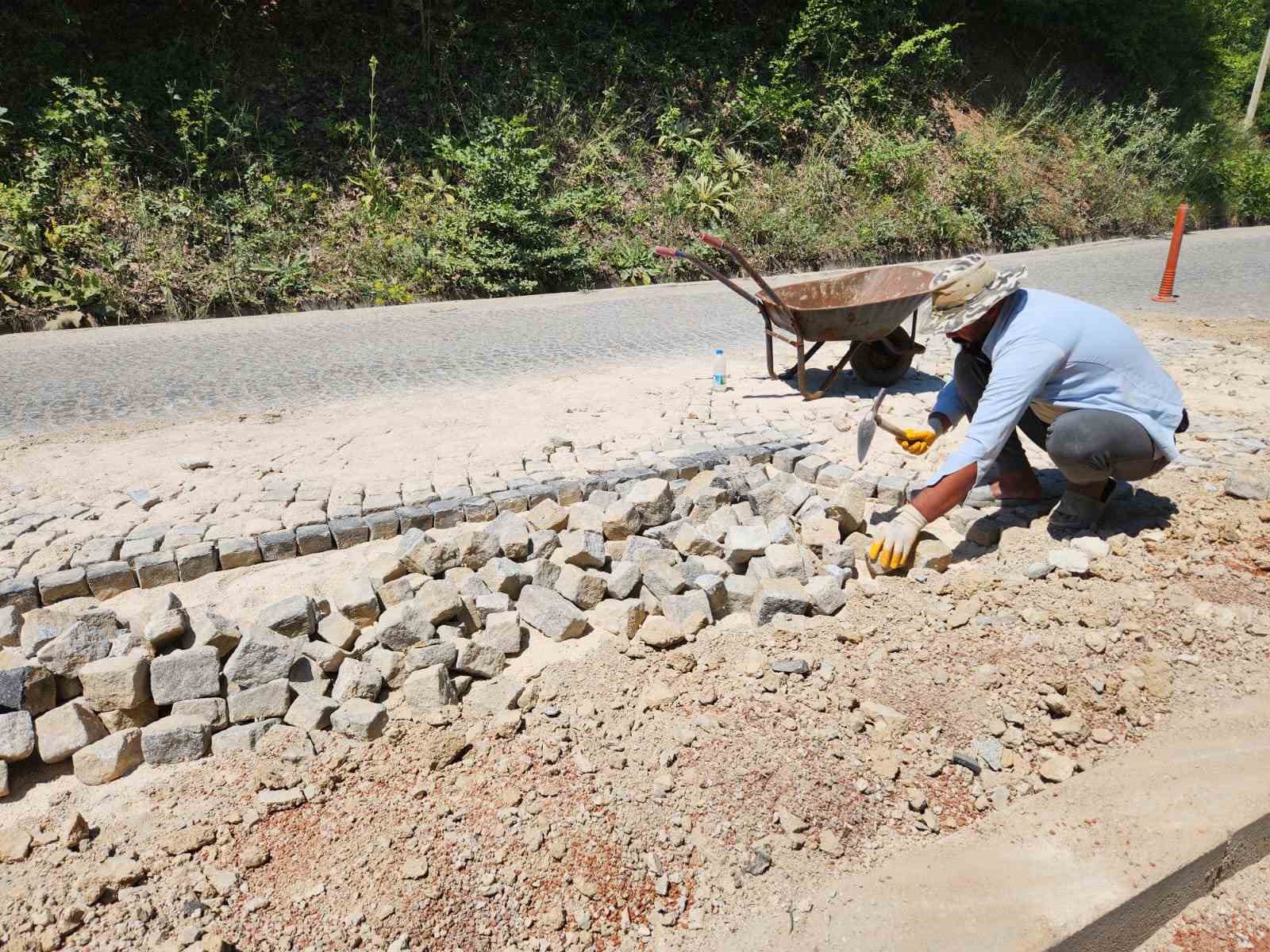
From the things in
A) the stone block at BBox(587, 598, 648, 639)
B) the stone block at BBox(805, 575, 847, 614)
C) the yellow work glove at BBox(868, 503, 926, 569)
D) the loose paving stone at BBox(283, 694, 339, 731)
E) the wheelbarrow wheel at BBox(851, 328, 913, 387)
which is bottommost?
the loose paving stone at BBox(283, 694, 339, 731)

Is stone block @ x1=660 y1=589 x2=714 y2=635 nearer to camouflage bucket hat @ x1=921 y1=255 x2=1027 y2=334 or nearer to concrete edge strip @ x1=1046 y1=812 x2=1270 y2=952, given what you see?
camouflage bucket hat @ x1=921 y1=255 x2=1027 y2=334

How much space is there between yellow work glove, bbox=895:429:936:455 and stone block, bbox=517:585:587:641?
172 centimetres

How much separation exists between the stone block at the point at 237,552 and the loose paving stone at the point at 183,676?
0.94 metres

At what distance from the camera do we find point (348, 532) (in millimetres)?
4199

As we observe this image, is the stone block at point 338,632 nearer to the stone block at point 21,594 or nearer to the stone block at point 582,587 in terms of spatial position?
the stone block at point 582,587

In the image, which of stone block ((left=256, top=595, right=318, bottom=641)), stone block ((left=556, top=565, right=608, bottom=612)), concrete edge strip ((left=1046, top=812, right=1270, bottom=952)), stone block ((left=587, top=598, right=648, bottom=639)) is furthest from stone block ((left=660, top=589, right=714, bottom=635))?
concrete edge strip ((left=1046, top=812, right=1270, bottom=952))

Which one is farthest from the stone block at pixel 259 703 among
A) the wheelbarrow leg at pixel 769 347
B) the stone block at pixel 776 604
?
the wheelbarrow leg at pixel 769 347

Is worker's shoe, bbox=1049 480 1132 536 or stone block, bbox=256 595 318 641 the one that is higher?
worker's shoe, bbox=1049 480 1132 536

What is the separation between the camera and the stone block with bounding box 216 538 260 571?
13.2 feet

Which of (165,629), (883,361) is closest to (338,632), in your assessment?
(165,629)

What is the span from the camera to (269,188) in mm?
10391

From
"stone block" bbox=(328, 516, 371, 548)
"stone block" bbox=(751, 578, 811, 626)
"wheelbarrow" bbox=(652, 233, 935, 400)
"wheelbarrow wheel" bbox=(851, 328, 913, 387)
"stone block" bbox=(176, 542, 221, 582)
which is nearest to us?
"stone block" bbox=(751, 578, 811, 626)

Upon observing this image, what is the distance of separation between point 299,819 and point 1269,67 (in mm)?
33345

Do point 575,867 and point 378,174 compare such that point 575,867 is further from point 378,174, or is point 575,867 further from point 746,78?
point 746,78
